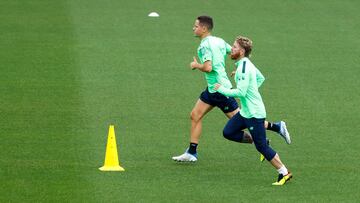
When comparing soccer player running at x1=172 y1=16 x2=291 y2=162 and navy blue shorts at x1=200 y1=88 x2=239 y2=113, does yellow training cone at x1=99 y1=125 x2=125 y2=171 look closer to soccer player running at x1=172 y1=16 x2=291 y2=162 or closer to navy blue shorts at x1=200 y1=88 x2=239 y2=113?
soccer player running at x1=172 y1=16 x2=291 y2=162

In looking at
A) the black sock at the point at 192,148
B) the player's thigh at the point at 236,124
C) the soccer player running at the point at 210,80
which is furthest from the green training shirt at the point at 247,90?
the black sock at the point at 192,148

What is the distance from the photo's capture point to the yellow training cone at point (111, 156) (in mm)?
14594

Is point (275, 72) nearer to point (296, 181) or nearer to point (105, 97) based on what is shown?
point (105, 97)

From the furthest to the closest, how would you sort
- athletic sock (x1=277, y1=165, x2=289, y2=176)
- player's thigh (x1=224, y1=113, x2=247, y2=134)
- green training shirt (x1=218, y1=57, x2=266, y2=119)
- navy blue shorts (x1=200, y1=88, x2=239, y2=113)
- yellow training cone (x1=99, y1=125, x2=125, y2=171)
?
navy blue shorts (x1=200, y1=88, x2=239, y2=113), yellow training cone (x1=99, y1=125, x2=125, y2=171), player's thigh (x1=224, y1=113, x2=247, y2=134), athletic sock (x1=277, y1=165, x2=289, y2=176), green training shirt (x1=218, y1=57, x2=266, y2=119)

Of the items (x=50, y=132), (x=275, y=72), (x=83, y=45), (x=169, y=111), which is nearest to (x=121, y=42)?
(x=83, y=45)

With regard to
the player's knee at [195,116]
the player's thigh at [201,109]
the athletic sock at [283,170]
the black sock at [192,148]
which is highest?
the player's thigh at [201,109]

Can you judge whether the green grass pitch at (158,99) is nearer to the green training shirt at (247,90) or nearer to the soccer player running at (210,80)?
the soccer player running at (210,80)

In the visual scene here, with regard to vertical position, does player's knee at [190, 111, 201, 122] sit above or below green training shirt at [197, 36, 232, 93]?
below

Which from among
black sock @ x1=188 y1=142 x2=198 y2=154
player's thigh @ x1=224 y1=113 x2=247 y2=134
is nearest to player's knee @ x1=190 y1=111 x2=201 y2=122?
black sock @ x1=188 y1=142 x2=198 y2=154

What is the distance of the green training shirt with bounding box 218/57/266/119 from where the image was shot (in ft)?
45.3

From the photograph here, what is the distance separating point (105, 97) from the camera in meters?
19.2

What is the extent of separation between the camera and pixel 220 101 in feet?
49.6

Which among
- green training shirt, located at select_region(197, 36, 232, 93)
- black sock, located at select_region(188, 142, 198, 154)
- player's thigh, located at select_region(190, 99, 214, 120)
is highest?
green training shirt, located at select_region(197, 36, 232, 93)

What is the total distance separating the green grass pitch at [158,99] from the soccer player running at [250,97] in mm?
389
